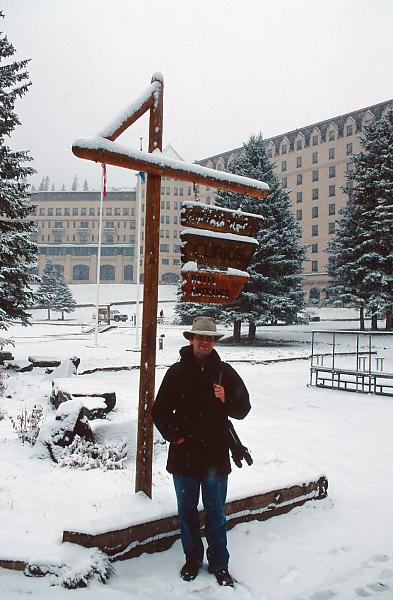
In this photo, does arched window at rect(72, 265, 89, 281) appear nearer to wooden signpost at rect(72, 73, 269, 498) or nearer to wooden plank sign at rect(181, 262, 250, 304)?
wooden signpost at rect(72, 73, 269, 498)

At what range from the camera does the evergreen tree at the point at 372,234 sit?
2889cm

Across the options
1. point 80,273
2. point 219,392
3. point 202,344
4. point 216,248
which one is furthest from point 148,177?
point 80,273

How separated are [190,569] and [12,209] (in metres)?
15.5

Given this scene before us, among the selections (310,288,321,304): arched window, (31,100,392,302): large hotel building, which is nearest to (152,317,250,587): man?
(310,288,321,304): arched window

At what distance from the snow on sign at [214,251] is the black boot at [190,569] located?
7.67 feet

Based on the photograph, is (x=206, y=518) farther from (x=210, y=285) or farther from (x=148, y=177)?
(x=148, y=177)

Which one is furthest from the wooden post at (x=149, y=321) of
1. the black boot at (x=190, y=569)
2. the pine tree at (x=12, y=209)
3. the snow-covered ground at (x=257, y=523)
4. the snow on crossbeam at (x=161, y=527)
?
the pine tree at (x=12, y=209)

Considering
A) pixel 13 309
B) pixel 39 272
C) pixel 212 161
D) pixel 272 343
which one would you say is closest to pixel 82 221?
pixel 39 272

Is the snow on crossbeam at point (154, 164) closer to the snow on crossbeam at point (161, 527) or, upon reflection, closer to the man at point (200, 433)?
the man at point (200, 433)

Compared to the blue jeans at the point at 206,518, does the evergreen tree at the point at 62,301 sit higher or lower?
higher

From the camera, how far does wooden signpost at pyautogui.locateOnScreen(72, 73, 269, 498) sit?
466cm

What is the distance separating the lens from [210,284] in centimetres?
510

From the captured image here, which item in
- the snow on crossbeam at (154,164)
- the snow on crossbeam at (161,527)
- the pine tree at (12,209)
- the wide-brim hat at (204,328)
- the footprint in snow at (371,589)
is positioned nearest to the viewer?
the footprint in snow at (371,589)

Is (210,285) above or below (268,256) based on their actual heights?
below
